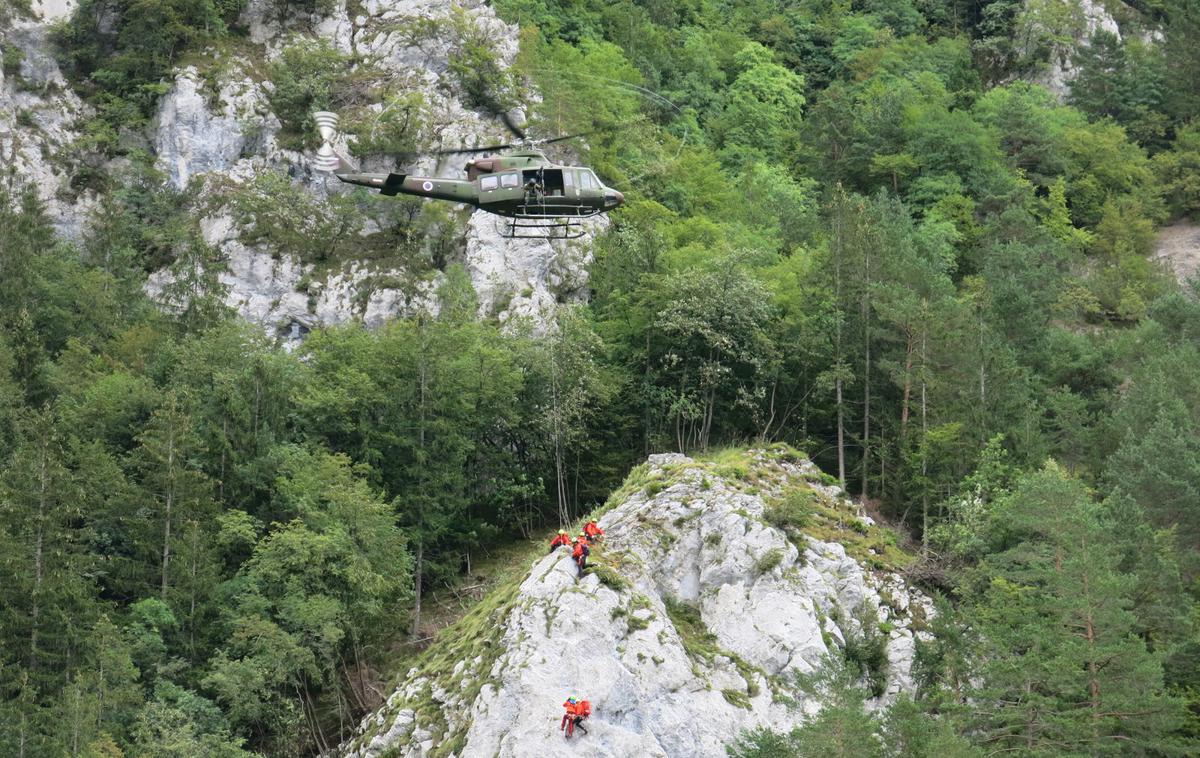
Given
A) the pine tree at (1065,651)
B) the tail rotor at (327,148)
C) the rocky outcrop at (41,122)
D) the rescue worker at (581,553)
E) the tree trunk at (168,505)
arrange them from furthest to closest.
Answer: the rocky outcrop at (41,122) < the tree trunk at (168,505) < the rescue worker at (581,553) < the tail rotor at (327,148) < the pine tree at (1065,651)

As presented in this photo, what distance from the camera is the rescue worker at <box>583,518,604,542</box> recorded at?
32.5 m

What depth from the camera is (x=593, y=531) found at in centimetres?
3256

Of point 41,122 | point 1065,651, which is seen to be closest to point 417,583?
point 1065,651

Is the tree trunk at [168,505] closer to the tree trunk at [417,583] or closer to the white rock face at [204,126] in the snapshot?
the tree trunk at [417,583]

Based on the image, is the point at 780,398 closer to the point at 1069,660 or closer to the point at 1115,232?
the point at 1069,660

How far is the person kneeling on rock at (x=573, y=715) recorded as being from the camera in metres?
28.9

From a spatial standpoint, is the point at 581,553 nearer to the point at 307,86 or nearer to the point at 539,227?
the point at 539,227

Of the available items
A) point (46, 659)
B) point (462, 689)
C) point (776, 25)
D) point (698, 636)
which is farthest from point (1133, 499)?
point (776, 25)

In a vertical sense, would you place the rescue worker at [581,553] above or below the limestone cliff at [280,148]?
below

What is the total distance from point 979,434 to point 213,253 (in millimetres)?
25052

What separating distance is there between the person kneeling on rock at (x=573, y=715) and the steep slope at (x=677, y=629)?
1.06ft

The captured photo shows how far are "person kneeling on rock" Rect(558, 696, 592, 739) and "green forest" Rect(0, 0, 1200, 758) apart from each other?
3096 mm

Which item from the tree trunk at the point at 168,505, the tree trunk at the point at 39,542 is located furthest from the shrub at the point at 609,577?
the tree trunk at the point at 39,542

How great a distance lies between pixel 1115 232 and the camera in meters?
58.8
